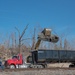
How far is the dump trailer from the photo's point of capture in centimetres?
3986

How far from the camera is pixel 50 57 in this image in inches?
1587

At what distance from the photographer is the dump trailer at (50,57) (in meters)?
39.9

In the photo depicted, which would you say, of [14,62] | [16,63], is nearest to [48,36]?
[16,63]

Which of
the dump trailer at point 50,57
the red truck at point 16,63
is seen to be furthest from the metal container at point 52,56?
the red truck at point 16,63

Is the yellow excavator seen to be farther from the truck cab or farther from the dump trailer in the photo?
the truck cab

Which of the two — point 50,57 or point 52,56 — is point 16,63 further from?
point 52,56

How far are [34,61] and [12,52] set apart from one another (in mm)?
47964

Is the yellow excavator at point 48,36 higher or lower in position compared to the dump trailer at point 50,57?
higher

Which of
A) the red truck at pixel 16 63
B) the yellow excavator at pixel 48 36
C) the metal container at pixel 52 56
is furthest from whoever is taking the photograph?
the red truck at pixel 16 63

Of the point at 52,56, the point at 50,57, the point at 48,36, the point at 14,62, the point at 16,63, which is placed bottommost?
the point at 16,63

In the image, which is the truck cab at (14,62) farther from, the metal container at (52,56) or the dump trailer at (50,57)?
the metal container at (52,56)

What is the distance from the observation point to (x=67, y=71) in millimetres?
26156

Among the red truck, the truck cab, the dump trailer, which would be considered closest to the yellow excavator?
the dump trailer

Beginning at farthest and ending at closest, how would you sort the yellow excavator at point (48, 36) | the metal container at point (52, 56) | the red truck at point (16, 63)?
the red truck at point (16, 63) → the metal container at point (52, 56) → the yellow excavator at point (48, 36)
